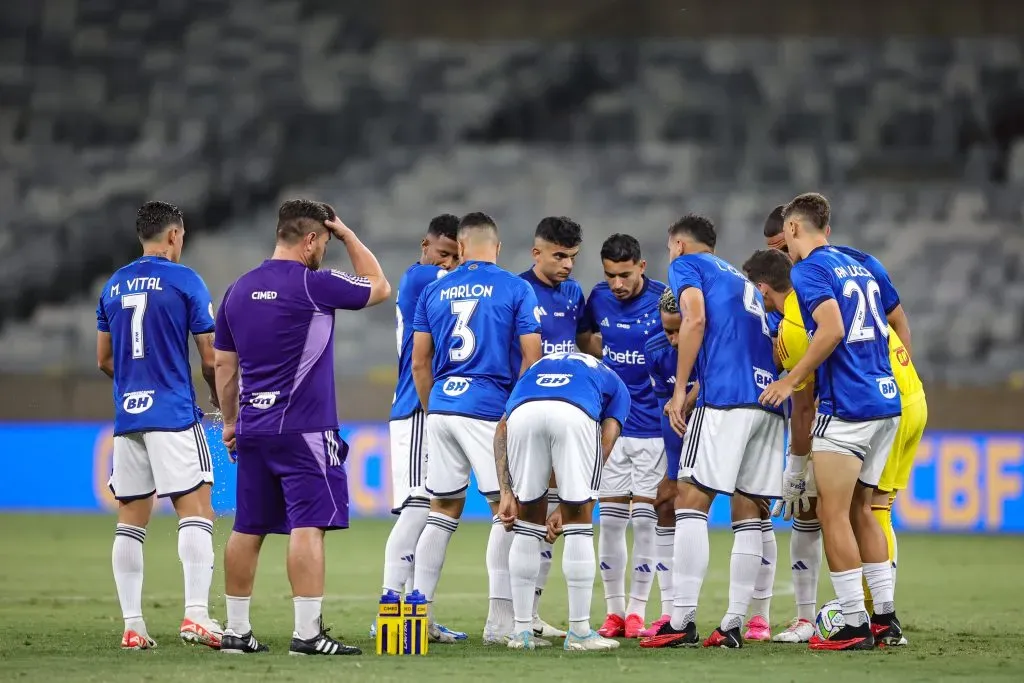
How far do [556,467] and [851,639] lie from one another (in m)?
1.76

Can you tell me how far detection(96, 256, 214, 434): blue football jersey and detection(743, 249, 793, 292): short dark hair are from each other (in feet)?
10.4

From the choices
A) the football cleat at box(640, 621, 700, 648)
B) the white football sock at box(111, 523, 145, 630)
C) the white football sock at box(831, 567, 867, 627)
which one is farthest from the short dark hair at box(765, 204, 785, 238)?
the white football sock at box(111, 523, 145, 630)

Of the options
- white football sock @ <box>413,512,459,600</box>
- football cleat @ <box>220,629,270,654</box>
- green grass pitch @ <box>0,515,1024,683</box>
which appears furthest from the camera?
white football sock @ <box>413,512,459,600</box>

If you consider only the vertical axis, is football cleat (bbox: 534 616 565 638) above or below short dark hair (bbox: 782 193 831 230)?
below

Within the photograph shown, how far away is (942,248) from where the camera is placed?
20.2 m

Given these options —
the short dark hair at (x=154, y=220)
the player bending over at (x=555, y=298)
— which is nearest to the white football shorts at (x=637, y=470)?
the player bending over at (x=555, y=298)

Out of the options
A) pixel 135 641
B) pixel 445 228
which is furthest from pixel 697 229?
pixel 135 641

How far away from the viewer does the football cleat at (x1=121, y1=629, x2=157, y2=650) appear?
6965 millimetres

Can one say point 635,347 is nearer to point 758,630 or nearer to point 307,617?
point 758,630

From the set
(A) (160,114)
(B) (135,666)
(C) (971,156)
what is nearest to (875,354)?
(B) (135,666)

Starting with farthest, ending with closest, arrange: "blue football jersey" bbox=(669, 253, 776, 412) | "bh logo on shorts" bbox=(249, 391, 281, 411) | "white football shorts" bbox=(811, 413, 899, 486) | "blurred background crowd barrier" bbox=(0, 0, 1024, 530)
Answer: "blurred background crowd barrier" bbox=(0, 0, 1024, 530)
"blue football jersey" bbox=(669, 253, 776, 412)
"white football shorts" bbox=(811, 413, 899, 486)
"bh logo on shorts" bbox=(249, 391, 281, 411)

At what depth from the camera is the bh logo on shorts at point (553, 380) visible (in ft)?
22.5

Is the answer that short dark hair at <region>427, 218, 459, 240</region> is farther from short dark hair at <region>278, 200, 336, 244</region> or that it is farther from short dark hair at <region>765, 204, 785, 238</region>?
short dark hair at <region>765, 204, 785, 238</region>

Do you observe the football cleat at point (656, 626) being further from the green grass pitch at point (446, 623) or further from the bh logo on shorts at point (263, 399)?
the bh logo on shorts at point (263, 399)
